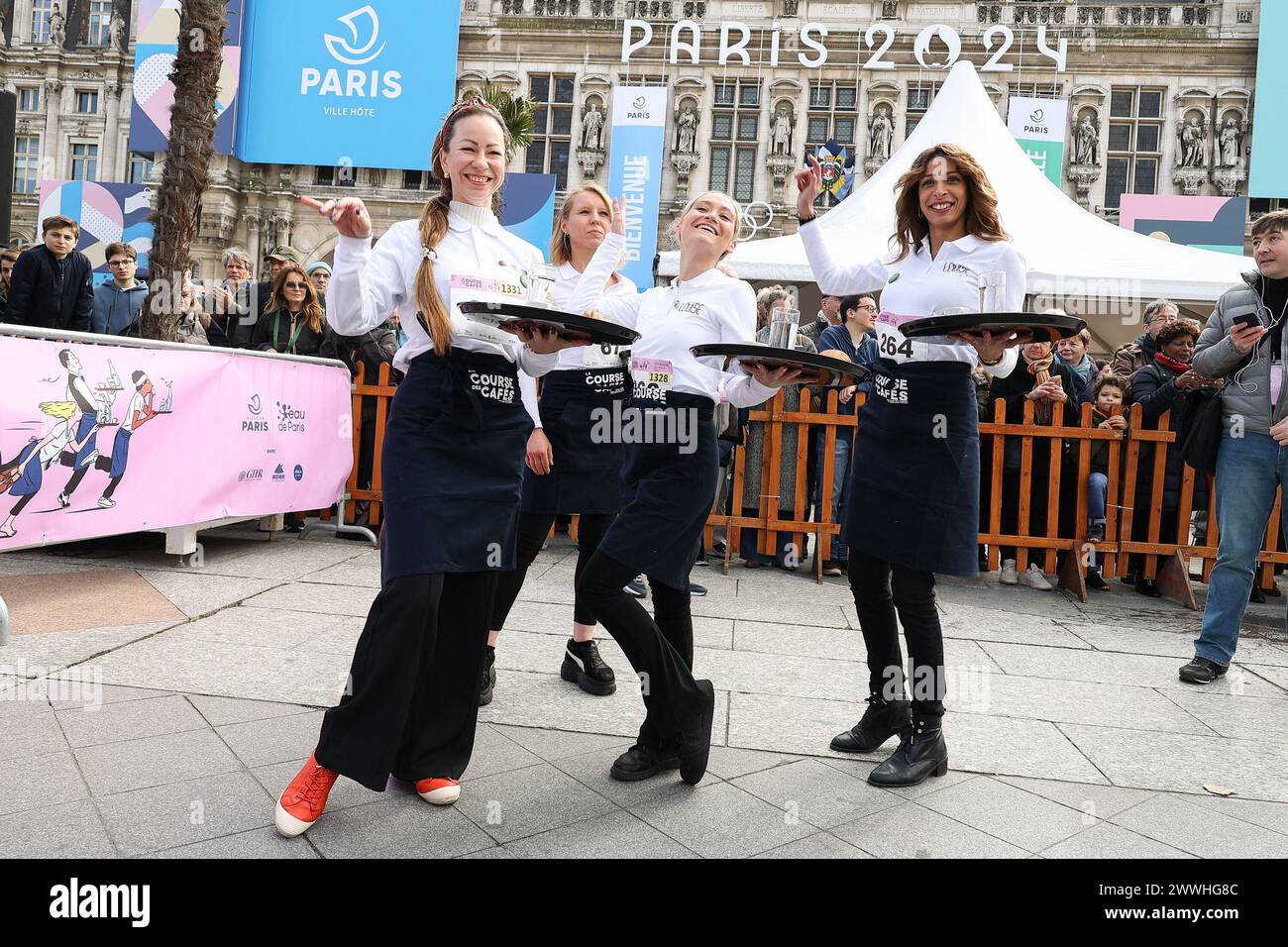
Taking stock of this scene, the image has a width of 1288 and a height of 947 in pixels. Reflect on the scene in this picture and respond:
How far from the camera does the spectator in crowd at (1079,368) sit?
7.84m

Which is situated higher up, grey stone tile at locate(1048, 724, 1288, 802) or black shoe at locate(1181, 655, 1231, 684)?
black shoe at locate(1181, 655, 1231, 684)

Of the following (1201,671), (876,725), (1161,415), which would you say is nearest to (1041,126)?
(1161,415)

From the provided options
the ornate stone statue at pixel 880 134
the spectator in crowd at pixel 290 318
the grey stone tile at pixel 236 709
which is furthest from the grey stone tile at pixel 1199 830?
the ornate stone statue at pixel 880 134

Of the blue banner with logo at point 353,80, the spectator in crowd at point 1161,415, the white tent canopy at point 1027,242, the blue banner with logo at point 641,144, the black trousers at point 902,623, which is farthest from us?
the blue banner with logo at point 641,144

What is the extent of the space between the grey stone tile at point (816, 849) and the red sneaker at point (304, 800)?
1.21m

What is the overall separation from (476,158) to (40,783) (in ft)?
7.43

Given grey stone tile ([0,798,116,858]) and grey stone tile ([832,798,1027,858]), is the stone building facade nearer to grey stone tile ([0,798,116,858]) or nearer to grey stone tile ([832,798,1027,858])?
grey stone tile ([832,798,1027,858])

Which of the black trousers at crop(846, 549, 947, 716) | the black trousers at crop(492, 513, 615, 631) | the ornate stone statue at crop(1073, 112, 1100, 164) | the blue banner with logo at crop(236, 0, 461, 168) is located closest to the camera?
the black trousers at crop(846, 549, 947, 716)

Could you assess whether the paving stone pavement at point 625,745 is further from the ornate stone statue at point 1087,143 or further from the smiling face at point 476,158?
the ornate stone statue at point 1087,143

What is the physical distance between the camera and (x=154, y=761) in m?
3.25

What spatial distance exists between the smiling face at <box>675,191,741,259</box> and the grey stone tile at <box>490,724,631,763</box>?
1.83 metres

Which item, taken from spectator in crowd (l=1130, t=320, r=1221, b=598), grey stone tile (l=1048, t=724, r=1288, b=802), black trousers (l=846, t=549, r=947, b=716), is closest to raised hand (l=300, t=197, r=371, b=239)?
black trousers (l=846, t=549, r=947, b=716)

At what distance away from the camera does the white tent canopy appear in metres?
11.4
